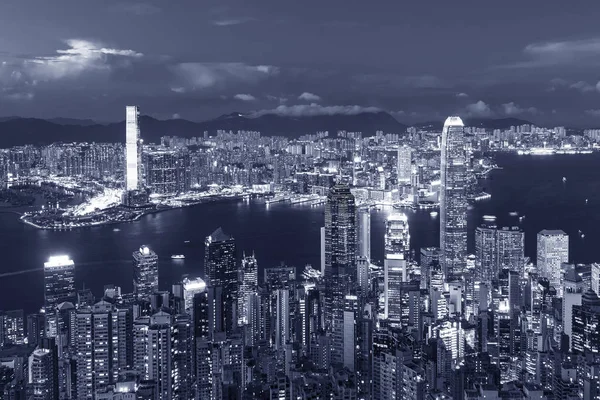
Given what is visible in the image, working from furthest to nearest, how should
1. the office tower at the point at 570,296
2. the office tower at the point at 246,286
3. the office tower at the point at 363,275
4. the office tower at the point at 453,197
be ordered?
the office tower at the point at 453,197, the office tower at the point at 363,275, the office tower at the point at 246,286, the office tower at the point at 570,296

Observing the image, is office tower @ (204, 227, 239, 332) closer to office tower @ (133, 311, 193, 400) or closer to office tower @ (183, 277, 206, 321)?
office tower @ (183, 277, 206, 321)

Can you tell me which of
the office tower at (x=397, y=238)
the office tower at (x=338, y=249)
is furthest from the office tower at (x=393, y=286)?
the office tower at (x=338, y=249)

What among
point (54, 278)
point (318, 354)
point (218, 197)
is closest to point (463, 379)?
point (318, 354)

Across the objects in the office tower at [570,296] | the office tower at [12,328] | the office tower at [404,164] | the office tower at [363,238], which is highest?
the office tower at [404,164]

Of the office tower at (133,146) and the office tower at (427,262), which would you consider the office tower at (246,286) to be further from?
the office tower at (133,146)

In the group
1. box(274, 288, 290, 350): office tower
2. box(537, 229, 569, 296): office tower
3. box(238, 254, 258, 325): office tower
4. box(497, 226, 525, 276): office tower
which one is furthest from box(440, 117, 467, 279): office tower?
box(274, 288, 290, 350): office tower

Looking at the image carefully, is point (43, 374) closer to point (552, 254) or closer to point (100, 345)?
point (100, 345)
